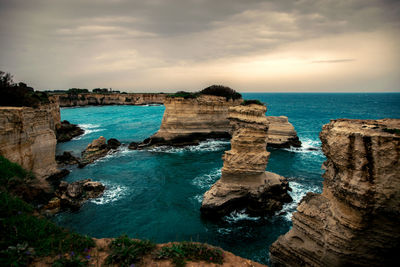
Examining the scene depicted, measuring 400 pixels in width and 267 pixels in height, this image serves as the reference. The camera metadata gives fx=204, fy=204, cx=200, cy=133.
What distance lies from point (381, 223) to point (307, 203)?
86.1 inches

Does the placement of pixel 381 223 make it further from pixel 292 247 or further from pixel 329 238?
pixel 292 247

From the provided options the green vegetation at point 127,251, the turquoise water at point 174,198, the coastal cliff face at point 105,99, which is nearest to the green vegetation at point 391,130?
the green vegetation at point 127,251

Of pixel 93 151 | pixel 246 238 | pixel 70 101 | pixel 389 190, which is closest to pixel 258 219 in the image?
pixel 246 238

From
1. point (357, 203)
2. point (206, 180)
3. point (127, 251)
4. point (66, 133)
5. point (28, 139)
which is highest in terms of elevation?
point (28, 139)

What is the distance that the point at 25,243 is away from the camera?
5.16 m

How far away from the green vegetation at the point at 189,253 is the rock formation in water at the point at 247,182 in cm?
727

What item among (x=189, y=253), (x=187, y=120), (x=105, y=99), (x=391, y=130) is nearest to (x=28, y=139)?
(x=189, y=253)

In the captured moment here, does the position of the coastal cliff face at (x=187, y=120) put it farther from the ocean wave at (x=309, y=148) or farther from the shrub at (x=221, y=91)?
the ocean wave at (x=309, y=148)

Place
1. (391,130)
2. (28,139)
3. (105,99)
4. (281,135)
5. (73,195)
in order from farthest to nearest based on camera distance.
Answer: (105,99)
(281,135)
(73,195)
(28,139)
(391,130)

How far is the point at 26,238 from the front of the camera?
213 inches

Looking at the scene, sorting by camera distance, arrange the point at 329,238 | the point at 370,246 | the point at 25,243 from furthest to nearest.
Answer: the point at 329,238, the point at 370,246, the point at 25,243

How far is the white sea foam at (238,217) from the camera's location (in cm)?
1294

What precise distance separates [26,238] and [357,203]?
29.9 ft

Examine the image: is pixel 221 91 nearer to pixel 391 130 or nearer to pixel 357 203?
pixel 391 130
